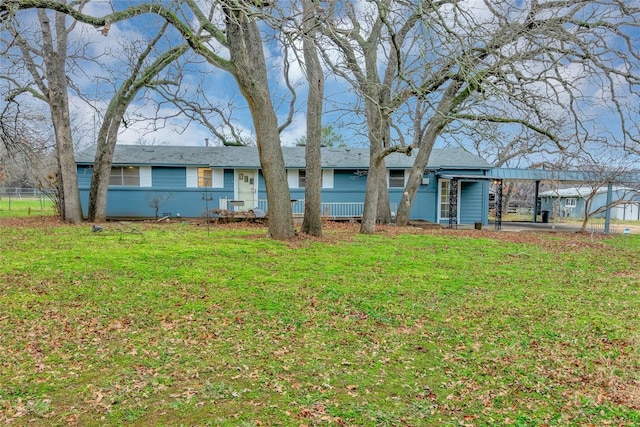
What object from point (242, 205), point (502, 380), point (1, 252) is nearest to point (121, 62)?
point (242, 205)

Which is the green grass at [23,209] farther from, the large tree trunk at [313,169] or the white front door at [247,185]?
the large tree trunk at [313,169]

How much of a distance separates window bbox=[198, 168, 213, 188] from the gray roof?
46cm

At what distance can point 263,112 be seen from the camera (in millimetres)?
8984

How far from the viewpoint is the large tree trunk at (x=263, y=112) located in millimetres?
8594

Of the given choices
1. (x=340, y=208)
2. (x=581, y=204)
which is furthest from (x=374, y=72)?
(x=581, y=204)

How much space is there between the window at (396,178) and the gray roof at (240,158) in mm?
411

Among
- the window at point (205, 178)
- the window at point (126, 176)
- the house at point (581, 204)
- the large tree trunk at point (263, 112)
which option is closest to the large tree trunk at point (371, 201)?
the large tree trunk at point (263, 112)

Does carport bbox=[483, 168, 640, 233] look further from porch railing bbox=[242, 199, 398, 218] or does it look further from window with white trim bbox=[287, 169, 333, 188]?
window with white trim bbox=[287, 169, 333, 188]

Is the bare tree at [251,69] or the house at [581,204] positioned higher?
the bare tree at [251,69]

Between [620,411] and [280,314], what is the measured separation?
328 cm

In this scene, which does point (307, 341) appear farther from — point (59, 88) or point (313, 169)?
point (59, 88)

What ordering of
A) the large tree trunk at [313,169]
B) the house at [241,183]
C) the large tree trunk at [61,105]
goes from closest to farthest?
the large tree trunk at [313,169] < the large tree trunk at [61,105] < the house at [241,183]

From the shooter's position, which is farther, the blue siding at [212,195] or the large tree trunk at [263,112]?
the blue siding at [212,195]

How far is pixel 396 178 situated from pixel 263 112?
38.1 feet
